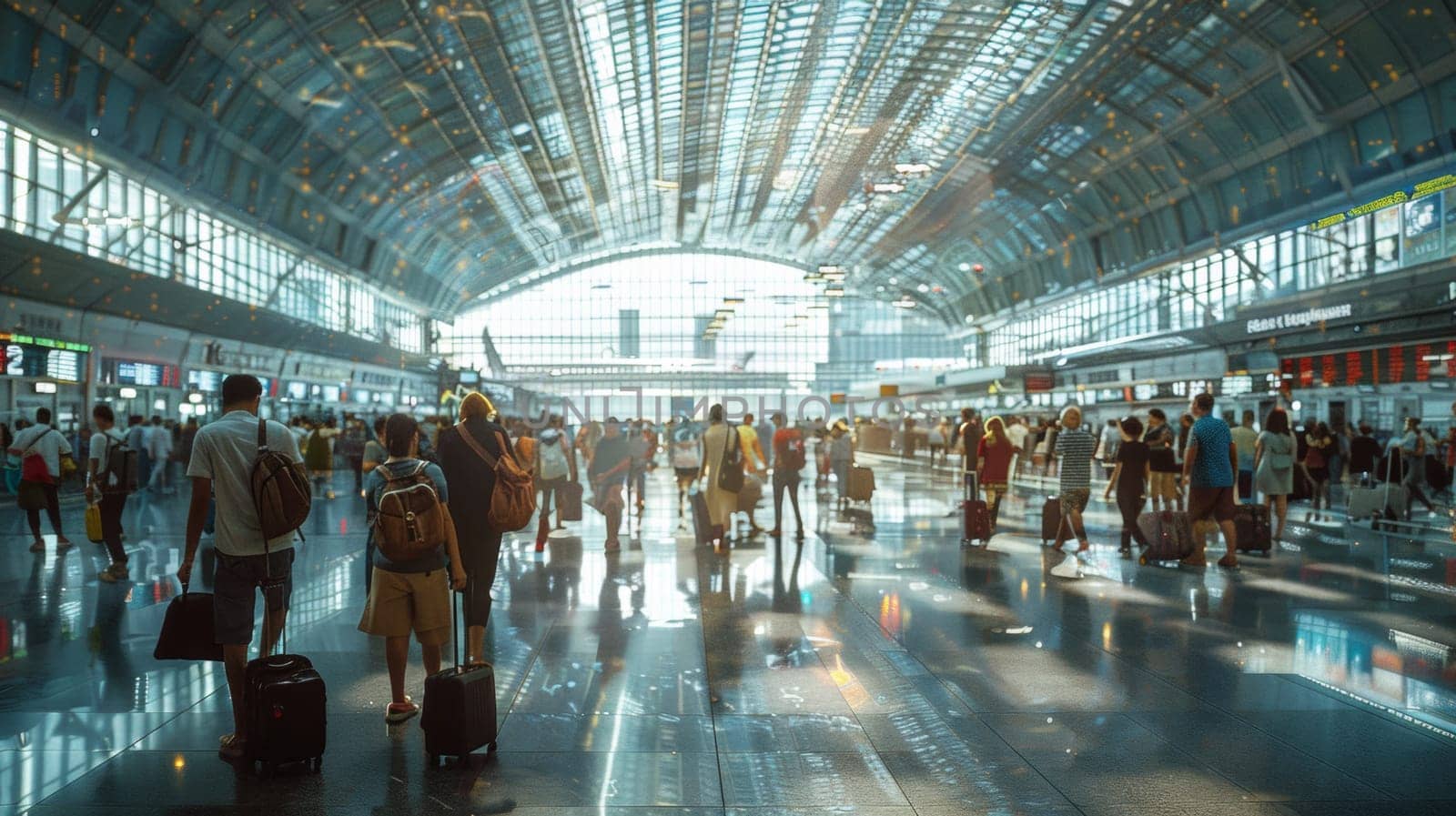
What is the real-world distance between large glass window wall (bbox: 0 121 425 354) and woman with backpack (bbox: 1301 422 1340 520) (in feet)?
68.2

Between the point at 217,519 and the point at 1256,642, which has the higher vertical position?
the point at 217,519

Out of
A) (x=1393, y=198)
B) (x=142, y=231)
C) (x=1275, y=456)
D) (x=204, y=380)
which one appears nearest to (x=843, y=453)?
(x=1275, y=456)

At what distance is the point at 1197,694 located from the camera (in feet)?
17.8

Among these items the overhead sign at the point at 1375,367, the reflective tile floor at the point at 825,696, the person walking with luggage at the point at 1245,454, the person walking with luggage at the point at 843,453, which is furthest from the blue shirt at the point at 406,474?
the overhead sign at the point at 1375,367

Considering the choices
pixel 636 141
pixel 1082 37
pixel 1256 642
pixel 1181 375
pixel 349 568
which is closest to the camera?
pixel 1256 642

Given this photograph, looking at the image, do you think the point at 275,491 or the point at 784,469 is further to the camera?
the point at 784,469

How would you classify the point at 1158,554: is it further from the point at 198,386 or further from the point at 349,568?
the point at 198,386

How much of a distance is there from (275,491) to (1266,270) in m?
32.6

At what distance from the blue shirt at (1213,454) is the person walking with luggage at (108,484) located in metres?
9.36

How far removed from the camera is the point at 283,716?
4.13 metres

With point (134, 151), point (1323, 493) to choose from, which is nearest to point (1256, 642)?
point (1323, 493)

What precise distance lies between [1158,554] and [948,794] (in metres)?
6.81

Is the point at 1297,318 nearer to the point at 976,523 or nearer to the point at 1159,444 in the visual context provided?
the point at 1159,444

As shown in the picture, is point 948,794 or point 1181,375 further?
point 1181,375
